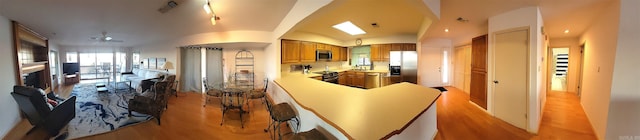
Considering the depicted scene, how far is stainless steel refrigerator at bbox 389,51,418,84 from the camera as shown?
6074 millimetres

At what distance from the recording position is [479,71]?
4219 mm

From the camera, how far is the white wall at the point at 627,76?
77.0 inches

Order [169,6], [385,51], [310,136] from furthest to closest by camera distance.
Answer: [385,51] < [169,6] < [310,136]

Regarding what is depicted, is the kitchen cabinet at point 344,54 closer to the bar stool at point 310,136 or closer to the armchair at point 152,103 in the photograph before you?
the armchair at point 152,103

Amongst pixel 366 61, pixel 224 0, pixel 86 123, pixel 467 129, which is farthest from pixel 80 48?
pixel 467 129

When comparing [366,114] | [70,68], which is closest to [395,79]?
[366,114]

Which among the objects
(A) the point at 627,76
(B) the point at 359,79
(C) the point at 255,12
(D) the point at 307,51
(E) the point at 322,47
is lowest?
(B) the point at 359,79

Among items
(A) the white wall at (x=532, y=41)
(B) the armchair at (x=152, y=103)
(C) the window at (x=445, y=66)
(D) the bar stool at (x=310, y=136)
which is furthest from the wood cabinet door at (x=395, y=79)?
(B) the armchair at (x=152, y=103)

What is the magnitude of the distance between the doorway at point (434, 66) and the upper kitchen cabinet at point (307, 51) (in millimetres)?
3933

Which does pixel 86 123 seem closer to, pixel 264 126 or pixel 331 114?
pixel 264 126

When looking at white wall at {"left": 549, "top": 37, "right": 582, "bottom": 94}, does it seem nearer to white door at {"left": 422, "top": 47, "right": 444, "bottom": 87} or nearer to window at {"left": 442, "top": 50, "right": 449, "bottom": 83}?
window at {"left": 442, "top": 50, "right": 449, "bottom": 83}

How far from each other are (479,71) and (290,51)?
4.04 meters

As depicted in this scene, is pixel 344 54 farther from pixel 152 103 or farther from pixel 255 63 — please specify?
pixel 152 103

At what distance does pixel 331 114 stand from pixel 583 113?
5.44 metres
